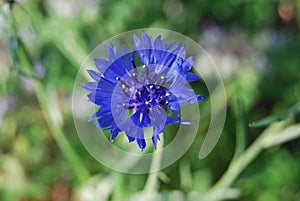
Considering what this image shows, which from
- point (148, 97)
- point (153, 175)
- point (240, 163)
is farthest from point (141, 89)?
point (240, 163)

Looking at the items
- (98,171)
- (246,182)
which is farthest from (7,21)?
(246,182)

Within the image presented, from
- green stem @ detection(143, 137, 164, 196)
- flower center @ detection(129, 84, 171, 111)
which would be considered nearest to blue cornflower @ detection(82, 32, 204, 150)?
flower center @ detection(129, 84, 171, 111)

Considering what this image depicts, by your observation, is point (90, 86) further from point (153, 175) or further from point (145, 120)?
point (153, 175)

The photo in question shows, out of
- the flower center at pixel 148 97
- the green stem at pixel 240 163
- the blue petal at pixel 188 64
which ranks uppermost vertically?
the blue petal at pixel 188 64

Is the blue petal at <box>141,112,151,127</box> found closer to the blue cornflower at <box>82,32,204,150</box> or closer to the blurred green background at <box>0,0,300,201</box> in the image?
the blue cornflower at <box>82,32,204,150</box>

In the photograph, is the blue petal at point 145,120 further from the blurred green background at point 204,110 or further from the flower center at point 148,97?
the blurred green background at point 204,110

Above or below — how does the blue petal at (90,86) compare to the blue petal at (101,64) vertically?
below

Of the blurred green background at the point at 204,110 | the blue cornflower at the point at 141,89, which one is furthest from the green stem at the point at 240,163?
the blue cornflower at the point at 141,89

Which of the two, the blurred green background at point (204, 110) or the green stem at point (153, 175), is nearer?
the green stem at point (153, 175)
